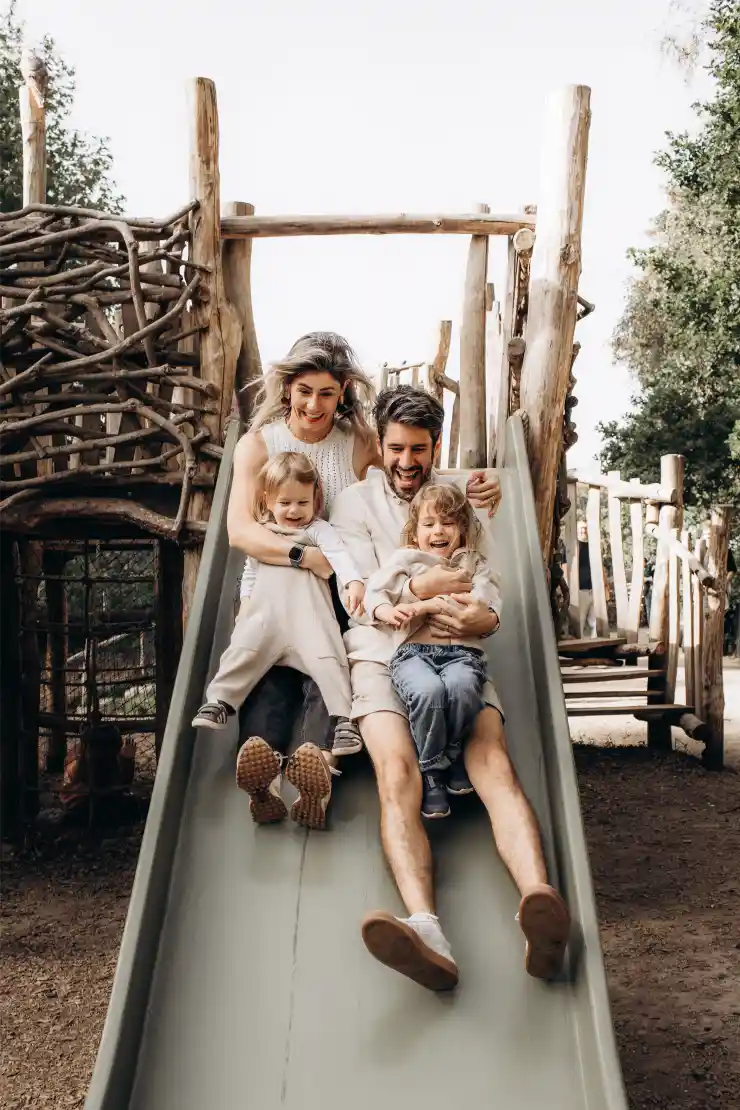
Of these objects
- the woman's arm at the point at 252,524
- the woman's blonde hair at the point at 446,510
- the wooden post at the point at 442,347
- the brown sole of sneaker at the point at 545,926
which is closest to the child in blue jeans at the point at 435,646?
the woman's blonde hair at the point at 446,510

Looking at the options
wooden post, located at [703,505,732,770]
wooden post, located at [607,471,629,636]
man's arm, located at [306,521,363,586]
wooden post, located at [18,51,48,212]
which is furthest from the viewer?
wooden post, located at [607,471,629,636]

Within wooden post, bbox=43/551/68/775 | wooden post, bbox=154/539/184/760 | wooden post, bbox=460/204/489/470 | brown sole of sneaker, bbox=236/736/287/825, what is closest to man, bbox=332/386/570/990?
brown sole of sneaker, bbox=236/736/287/825

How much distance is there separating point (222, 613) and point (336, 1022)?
4.17 ft

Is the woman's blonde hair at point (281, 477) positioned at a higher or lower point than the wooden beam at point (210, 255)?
lower

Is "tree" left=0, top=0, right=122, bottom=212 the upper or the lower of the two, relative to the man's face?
upper

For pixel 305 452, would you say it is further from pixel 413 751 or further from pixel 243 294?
pixel 243 294

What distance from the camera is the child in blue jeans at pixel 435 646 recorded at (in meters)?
2.66

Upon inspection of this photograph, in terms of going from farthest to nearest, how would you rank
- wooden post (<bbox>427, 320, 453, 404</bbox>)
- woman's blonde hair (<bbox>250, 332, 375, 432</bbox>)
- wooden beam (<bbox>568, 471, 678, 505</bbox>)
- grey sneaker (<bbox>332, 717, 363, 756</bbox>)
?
wooden post (<bbox>427, 320, 453, 404</bbox>), wooden beam (<bbox>568, 471, 678, 505</bbox>), woman's blonde hair (<bbox>250, 332, 375, 432</bbox>), grey sneaker (<bbox>332, 717, 363, 756</bbox>)

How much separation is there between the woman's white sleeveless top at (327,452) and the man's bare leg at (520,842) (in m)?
0.94

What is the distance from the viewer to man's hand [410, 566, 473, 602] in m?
2.85

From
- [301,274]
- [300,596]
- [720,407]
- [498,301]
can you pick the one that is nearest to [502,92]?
[301,274]

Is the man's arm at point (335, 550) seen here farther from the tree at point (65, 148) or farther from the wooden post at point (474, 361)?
the tree at point (65, 148)

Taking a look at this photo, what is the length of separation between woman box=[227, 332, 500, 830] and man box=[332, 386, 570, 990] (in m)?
0.12

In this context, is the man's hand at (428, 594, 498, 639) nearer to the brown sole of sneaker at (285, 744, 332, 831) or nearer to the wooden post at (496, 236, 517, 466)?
the brown sole of sneaker at (285, 744, 332, 831)
